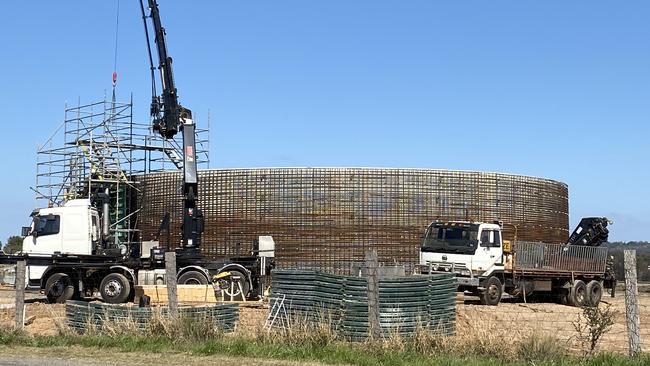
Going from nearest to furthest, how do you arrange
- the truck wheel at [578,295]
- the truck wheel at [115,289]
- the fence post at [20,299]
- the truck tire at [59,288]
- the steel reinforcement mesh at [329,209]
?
the fence post at [20,299], the truck wheel at [115,289], the truck tire at [59,288], the truck wheel at [578,295], the steel reinforcement mesh at [329,209]

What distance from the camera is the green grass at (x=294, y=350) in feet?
38.2

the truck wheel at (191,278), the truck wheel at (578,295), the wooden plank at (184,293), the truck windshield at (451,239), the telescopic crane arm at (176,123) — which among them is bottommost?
the truck wheel at (578,295)

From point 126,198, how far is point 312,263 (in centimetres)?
943

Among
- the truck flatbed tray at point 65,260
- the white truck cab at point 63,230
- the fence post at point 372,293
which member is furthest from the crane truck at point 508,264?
the fence post at point 372,293

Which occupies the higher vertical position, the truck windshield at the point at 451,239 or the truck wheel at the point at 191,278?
the truck windshield at the point at 451,239

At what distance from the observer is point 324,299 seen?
15.5 m

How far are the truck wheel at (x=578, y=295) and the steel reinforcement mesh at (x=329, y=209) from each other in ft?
14.6

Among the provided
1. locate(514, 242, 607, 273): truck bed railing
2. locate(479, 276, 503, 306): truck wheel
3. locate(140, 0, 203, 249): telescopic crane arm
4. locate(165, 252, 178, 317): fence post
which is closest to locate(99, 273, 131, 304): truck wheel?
locate(140, 0, 203, 249): telescopic crane arm

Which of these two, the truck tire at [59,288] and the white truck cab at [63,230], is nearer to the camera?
the truck tire at [59,288]

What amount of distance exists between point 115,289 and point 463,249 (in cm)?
1094

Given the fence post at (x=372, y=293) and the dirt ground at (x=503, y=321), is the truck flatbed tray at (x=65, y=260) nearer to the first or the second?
the dirt ground at (x=503, y=321)

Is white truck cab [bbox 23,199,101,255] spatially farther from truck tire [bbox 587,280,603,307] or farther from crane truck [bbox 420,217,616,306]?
truck tire [bbox 587,280,603,307]

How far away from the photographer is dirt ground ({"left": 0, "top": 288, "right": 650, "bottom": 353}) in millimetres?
14158

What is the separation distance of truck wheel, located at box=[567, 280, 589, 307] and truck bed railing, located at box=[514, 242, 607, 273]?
1.91 ft
